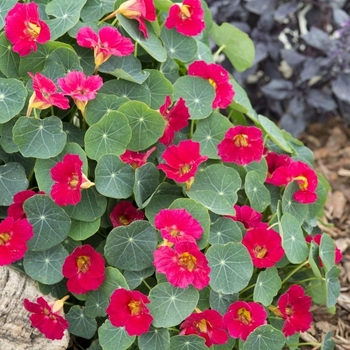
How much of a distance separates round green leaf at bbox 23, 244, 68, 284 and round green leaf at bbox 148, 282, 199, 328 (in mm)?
310

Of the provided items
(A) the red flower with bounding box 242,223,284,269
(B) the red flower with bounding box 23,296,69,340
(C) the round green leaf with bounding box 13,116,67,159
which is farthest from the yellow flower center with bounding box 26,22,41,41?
(A) the red flower with bounding box 242,223,284,269

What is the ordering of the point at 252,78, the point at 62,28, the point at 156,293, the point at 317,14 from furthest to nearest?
the point at 252,78, the point at 317,14, the point at 62,28, the point at 156,293

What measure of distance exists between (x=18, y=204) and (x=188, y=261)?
0.57 metres

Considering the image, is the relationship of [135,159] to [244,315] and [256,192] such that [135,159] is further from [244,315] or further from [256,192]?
[244,315]

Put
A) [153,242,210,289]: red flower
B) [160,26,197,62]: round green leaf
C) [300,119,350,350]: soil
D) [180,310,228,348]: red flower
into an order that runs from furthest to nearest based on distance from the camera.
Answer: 1. [300,119,350,350]: soil
2. [160,26,197,62]: round green leaf
3. [180,310,228,348]: red flower
4. [153,242,210,289]: red flower

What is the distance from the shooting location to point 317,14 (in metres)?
3.81

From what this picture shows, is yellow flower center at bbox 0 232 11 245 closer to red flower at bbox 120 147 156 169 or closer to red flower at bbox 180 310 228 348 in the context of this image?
red flower at bbox 120 147 156 169

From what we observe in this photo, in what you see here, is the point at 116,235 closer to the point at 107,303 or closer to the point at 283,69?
the point at 107,303

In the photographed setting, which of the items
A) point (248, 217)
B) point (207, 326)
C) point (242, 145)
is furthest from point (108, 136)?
point (207, 326)

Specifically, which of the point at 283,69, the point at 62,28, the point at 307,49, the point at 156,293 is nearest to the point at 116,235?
the point at 156,293

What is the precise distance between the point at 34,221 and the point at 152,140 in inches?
17.7

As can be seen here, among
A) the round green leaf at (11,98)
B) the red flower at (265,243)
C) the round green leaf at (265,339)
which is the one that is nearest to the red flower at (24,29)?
the round green leaf at (11,98)

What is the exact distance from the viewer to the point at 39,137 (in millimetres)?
2096

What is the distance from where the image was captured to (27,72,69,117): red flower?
6.61 feet
